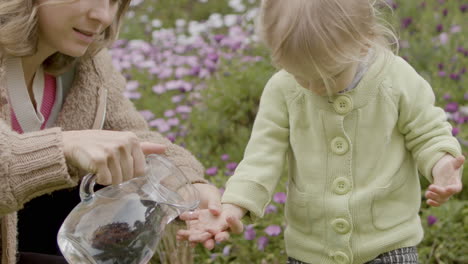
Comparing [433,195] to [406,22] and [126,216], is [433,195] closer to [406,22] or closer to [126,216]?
[126,216]

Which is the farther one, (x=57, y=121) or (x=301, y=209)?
(x=57, y=121)

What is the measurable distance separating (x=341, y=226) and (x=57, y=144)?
0.67 meters

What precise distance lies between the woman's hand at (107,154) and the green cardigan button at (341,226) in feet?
1.58

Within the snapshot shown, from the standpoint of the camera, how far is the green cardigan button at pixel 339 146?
187 centimetres

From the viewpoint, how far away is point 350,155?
74.0 inches

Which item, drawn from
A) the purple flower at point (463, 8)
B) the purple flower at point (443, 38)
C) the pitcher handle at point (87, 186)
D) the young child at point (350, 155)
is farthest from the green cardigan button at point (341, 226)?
the purple flower at point (463, 8)

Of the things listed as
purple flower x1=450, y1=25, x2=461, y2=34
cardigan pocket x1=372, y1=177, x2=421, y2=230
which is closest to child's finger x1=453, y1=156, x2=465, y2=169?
cardigan pocket x1=372, y1=177, x2=421, y2=230

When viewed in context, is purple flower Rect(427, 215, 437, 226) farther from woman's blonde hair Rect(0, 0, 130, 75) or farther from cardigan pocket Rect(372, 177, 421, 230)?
woman's blonde hair Rect(0, 0, 130, 75)

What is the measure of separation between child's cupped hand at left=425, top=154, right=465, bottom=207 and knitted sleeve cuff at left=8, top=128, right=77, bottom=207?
0.77 metres

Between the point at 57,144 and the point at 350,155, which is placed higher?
the point at 57,144

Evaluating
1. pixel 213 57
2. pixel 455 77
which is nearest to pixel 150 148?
pixel 455 77

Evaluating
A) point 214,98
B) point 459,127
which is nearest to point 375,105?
point 459,127

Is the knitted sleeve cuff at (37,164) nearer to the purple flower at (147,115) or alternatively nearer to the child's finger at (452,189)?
the child's finger at (452,189)

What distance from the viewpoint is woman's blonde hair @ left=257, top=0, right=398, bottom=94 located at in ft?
5.56
